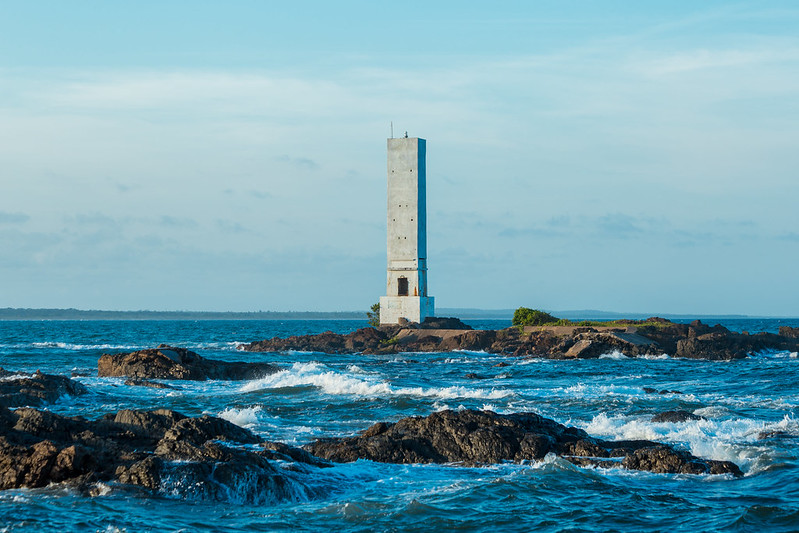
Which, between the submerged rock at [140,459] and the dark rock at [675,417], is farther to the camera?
the dark rock at [675,417]

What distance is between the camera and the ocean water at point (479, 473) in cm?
1129

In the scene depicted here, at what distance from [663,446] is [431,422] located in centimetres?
401

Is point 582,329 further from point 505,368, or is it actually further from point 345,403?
point 345,403

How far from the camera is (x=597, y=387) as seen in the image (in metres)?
27.8

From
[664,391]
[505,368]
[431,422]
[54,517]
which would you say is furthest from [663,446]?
[505,368]

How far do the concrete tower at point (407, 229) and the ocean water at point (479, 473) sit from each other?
21484 mm

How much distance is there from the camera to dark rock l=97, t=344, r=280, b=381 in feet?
102

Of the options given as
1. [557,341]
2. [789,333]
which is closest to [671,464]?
[557,341]

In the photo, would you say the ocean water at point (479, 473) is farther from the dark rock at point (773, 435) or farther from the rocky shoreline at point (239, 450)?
the rocky shoreline at point (239, 450)

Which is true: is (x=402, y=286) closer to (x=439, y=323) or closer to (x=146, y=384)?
(x=439, y=323)

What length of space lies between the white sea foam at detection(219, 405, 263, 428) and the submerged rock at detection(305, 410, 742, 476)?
371 cm

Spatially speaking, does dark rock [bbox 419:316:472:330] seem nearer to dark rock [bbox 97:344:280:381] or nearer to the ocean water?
the ocean water

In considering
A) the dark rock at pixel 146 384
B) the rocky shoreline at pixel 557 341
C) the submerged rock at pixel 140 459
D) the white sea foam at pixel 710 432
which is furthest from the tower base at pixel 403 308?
the submerged rock at pixel 140 459

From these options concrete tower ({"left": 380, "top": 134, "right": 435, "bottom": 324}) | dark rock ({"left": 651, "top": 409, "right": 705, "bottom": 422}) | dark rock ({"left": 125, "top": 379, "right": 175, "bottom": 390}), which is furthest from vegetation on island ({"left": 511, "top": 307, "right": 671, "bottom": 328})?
dark rock ({"left": 651, "top": 409, "right": 705, "bottom": 422})
